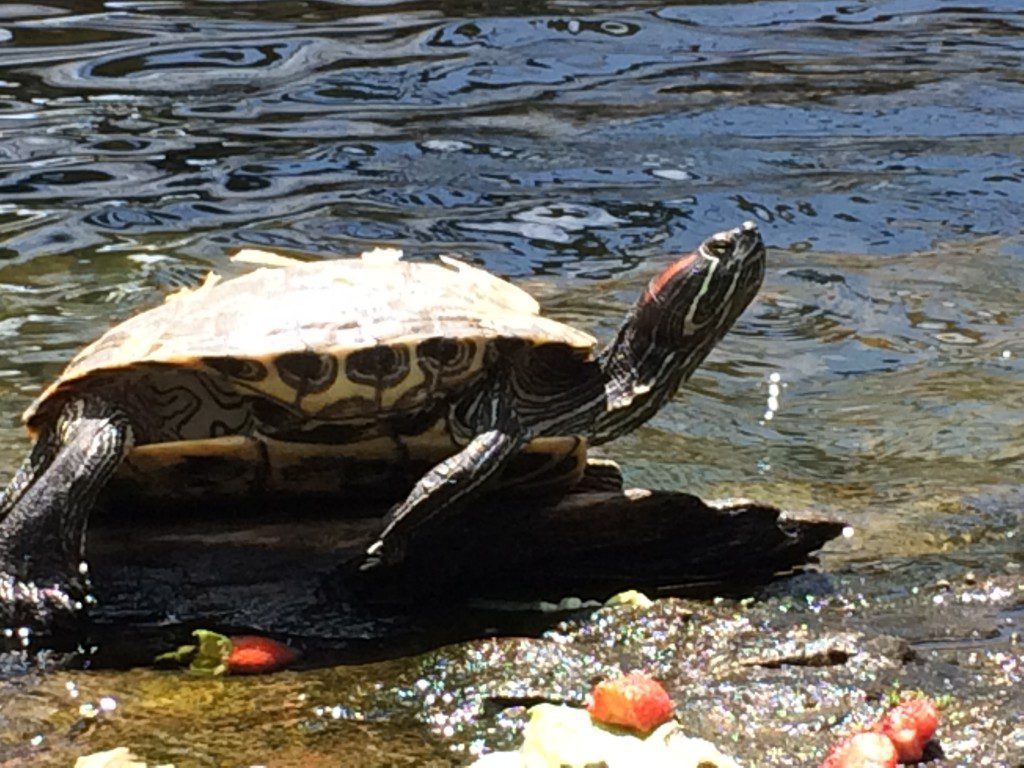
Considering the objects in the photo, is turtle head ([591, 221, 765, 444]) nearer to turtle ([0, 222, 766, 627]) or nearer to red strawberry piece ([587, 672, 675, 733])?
turtle ([0, 222, 766, 627])

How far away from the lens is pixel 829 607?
371 cm

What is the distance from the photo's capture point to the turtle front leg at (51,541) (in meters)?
3.49

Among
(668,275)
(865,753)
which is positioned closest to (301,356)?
(668,275)

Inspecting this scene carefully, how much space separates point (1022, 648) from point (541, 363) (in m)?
1.24

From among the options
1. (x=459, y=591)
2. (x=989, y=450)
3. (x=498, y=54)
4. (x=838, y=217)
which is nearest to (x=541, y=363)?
(x=459, y=591)

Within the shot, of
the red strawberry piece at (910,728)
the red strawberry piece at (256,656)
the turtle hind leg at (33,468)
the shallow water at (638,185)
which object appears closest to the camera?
the red strawberry piece at (910,728)

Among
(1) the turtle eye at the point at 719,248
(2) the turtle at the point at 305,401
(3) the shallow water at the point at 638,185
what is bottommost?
(3) the shallow water at the point at 638,185

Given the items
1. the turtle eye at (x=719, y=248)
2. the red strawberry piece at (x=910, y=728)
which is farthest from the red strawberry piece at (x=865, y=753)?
the turtle eye at (x=719, y=248)

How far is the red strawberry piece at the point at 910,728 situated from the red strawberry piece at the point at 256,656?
3.88ft

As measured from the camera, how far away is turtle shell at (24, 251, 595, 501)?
3609 mm

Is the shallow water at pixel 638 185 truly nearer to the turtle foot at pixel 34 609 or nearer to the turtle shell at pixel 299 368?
the turtle shell at pixel 299 368

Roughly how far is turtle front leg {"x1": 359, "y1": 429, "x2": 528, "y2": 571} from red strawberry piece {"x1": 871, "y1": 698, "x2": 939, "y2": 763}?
1112 millimetres

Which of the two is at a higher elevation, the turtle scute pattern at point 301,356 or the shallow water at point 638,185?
the turtle scute pattern at point 301,356

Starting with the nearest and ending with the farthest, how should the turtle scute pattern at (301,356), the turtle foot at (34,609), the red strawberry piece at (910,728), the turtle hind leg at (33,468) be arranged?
the red strawberry piece at (910,728)
the turtle foot at (34,609)
the turtle scute pattern at (301,356)
the turtle hind leg at (33,468)
